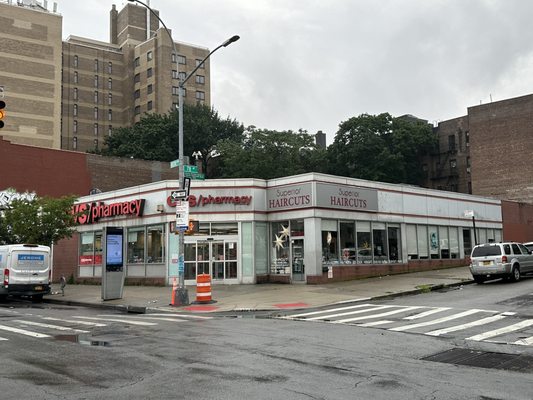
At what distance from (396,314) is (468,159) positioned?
64.4 meters

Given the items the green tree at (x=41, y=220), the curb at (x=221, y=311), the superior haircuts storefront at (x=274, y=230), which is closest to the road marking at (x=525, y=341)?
the curb at (x=221, y=311)

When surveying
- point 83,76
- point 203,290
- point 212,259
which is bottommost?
point 203,290

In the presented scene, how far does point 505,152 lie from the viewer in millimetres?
63812

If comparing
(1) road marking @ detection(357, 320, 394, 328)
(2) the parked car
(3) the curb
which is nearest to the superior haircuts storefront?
(3) the curb

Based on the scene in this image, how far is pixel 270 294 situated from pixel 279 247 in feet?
19.2

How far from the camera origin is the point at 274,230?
28.5m

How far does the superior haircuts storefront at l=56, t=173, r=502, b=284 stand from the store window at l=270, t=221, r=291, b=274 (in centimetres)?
5

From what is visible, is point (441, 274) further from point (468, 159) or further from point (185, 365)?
point (468, 159)

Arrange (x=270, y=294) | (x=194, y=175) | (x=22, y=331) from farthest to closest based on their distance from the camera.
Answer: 1. (x=270, y=294)
2. (x=194, y=175)
3. (x=22, y=331)

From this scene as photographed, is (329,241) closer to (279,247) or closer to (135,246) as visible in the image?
(279,247)

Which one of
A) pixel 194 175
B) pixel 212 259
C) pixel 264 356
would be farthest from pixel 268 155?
pixel 264 356

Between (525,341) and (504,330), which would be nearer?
(525,341)

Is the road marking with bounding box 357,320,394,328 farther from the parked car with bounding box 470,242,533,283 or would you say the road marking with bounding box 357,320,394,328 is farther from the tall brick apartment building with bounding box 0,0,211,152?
the tall brick apartment building with bounding box 0,0,211,152

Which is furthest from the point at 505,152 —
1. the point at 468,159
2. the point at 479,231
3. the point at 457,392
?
the point at 457,392
